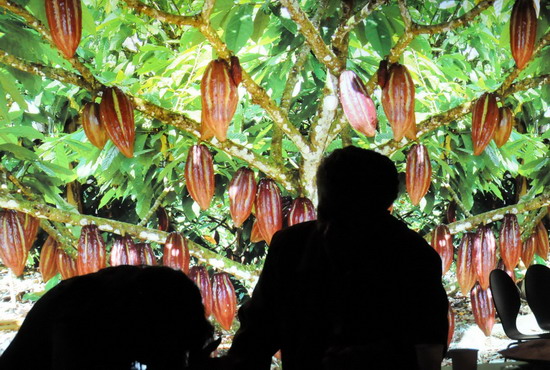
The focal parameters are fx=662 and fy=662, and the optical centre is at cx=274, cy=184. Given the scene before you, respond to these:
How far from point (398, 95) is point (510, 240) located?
0.87 m

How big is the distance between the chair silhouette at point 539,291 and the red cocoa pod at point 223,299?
4.15ft

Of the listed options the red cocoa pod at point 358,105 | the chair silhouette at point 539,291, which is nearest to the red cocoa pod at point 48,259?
the red cocoa pod at point 358,105

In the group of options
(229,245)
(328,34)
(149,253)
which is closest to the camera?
(149,253)

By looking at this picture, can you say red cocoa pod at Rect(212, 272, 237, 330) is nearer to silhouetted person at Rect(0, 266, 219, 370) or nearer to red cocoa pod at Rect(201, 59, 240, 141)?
red cocoa pod at Rect(201, 59, 240, 141)

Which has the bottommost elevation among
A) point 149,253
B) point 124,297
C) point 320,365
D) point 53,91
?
point 320,365

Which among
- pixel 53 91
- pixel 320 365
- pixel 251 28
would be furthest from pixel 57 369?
pixel 53 91

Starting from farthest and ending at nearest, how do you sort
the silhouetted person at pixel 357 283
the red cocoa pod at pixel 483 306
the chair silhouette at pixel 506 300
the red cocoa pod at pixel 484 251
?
the red cocoa pod at pixel 483 306, the chair silhouette at pixel 506 300, the red cocoa pod at pixel 484 251, the silhouetted person at pixel 357 283

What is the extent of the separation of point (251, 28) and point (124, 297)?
4.01ft

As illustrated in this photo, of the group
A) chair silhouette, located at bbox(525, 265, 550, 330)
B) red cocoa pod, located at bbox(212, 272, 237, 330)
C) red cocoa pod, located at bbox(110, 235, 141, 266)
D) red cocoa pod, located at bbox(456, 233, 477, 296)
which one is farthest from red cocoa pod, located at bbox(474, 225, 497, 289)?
red cocoa pod, located at bbox(110, 235, 141, 266)

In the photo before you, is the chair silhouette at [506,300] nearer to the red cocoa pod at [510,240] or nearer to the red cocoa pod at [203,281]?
the red cocoa pod at [510,240]

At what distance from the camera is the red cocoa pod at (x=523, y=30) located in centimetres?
171

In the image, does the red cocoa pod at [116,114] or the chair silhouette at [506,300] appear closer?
the red cocoa pod at [116,114]

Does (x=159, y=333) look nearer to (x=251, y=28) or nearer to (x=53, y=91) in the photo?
(x=251, y=28)

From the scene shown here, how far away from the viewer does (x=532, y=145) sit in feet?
8.68
